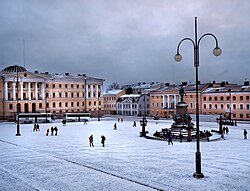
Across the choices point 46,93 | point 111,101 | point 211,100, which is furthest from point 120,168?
point 111,101

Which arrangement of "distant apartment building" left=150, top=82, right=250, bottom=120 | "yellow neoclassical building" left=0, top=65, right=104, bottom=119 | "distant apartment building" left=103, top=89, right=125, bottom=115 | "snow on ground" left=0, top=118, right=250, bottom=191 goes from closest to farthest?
"snow on ground" left=0, top=118, right=250, bottom=191
"distant apartment building" left=150, top=82, right=250, bottom=120
"yellow neoclassical building" left=0, top=65, right=104, bottom=119
"distant apartment building" left=103, top=89, right=125, bottom=115

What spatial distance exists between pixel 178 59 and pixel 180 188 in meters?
7.12

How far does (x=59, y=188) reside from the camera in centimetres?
1470

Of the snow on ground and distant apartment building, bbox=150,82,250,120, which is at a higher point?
distant apartment building, bbox=150,82,250,120

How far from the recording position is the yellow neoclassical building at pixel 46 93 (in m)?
78.2

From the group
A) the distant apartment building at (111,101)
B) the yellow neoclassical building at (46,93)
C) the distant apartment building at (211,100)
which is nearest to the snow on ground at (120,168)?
the distant apartment building at (211,100)

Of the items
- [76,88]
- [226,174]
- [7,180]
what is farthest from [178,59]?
[76,88]

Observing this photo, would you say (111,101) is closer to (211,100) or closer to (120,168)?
(211,100)

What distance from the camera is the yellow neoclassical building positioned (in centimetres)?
7819

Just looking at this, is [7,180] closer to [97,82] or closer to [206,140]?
[206,140]

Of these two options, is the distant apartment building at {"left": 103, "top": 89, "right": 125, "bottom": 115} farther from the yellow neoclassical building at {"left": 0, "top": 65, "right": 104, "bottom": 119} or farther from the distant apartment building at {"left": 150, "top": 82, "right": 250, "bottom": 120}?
the distant apartment building at {"left": 150, "top": 82, "right": 250, "bottom": 120}

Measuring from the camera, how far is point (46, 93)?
280ft

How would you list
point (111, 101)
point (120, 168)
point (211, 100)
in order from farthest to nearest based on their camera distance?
point (111, 101) → point (211, 100) → point (120, 168)

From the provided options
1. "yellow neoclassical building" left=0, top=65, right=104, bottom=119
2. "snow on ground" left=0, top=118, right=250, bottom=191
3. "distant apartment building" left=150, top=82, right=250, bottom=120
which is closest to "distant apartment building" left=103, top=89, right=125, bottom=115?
"yellow neoclassical building" left=0, top=65, right=104, bottom=119
